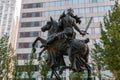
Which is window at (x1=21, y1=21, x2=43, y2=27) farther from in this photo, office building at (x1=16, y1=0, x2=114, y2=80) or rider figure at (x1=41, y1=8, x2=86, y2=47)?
rider figure at (x1=41, y1=8, x2=86, y2=47)

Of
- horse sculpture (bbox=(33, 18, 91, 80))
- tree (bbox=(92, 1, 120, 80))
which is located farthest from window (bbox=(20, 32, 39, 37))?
horse sculpture (bbox=(33, 18, 91, 80))

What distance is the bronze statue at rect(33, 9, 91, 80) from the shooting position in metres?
6.92

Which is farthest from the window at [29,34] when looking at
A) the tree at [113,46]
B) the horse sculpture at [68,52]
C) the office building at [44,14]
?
the horse sculpture at [68,52]

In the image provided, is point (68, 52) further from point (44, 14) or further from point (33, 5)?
point (33, 5)

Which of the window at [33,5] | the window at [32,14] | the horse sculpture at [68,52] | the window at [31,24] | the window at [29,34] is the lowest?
the window at [29,34]

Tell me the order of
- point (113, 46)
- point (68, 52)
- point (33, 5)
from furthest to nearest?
point (33, 5) < point (113, 46) < point (68, 52)

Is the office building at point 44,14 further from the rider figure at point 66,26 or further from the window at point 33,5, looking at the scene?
the rider figure at point 66,26

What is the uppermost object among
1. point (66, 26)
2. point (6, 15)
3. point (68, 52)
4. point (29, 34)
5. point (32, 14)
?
point (66, 26)

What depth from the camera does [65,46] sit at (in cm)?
709

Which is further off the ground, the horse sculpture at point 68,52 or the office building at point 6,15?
the horse sculpture at point 68,52

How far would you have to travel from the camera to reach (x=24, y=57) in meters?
40.1

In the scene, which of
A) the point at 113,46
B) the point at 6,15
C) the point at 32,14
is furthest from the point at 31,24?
the point at 6,15

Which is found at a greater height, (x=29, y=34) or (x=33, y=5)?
(x=33, y=5)

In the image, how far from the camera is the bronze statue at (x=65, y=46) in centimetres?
692
